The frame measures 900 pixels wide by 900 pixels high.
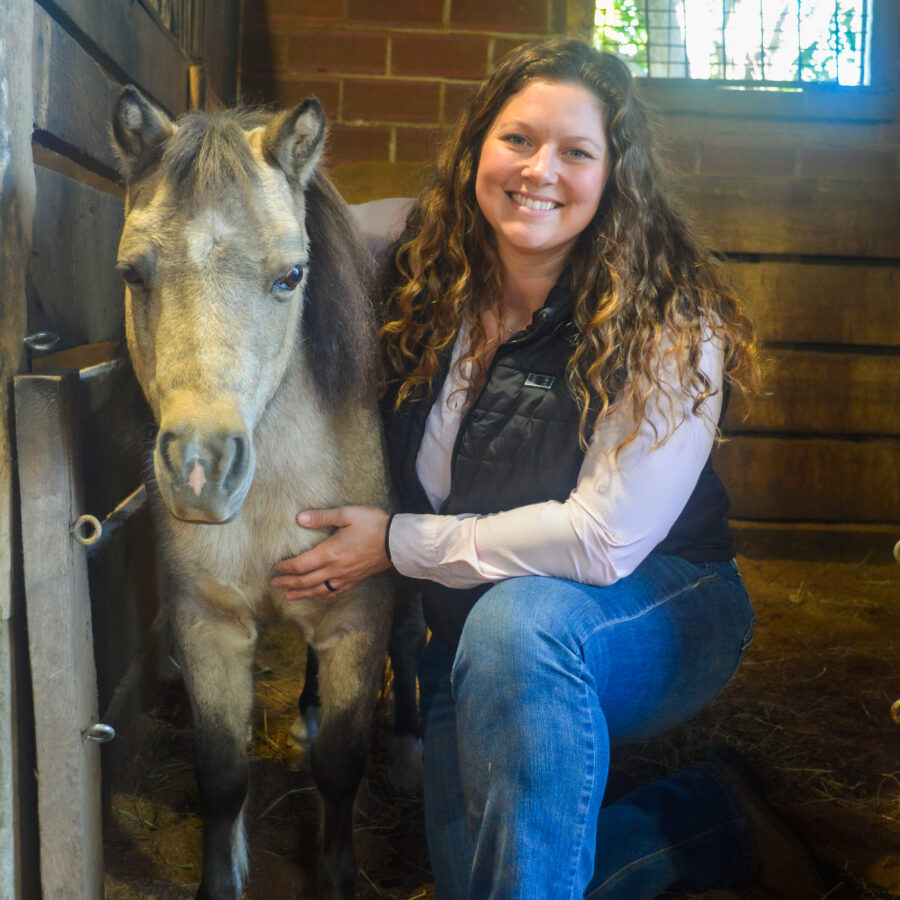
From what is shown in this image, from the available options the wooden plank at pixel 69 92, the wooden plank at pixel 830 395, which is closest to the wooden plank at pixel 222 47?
the wooden plank at pixel 69 92

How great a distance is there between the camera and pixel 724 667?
5.25ft

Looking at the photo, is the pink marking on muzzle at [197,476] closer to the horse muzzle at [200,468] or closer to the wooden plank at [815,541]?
the horse muzzle at [200,468]

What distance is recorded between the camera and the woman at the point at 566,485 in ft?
4.53

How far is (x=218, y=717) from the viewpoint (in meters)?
1.64

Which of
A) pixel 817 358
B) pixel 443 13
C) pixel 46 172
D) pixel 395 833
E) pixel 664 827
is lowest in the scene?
pixel 395 833

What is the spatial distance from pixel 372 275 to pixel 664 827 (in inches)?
45.3

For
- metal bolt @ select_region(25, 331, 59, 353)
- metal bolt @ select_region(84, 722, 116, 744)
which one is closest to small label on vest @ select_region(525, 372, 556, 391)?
metal bolt @ select_region(25, 331, 59, 353)

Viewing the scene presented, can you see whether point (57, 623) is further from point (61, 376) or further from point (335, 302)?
point (335, 302)

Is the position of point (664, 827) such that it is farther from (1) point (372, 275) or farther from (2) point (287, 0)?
(2) point (287, 0)

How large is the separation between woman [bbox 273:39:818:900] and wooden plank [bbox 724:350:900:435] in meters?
1.90

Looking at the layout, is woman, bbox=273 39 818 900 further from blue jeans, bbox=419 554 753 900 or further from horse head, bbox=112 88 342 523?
horse head, bbox=112 88 342 523

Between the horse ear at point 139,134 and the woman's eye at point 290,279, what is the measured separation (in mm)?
283

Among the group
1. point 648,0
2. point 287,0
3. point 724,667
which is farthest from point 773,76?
point 724,667

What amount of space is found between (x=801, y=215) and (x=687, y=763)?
2.18 m
